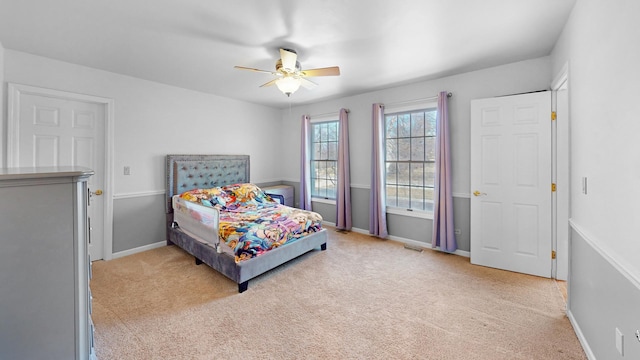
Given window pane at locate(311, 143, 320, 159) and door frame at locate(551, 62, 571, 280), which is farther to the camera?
window pane at locate(311, 143, 320, 159)

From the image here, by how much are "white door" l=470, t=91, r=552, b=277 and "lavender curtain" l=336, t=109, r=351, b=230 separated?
6.56ft

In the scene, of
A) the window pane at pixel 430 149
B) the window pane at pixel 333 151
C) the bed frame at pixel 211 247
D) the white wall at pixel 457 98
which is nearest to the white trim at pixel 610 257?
the white wall at pixel 457 98

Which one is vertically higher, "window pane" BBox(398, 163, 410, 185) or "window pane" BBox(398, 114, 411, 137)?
"window pane" BBox(398, 114, 411, 137)

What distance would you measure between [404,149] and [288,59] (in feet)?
7.89

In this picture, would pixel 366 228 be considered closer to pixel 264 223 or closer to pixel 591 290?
pixel 264 223

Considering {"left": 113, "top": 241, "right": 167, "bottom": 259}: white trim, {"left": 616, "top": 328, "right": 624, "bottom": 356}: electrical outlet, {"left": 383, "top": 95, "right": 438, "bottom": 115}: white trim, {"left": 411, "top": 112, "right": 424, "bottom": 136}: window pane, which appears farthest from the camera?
{"left": 411, "top": 112, "right": 424, "bottom": 136}: window pane

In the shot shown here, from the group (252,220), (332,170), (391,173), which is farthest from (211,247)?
(391,173)

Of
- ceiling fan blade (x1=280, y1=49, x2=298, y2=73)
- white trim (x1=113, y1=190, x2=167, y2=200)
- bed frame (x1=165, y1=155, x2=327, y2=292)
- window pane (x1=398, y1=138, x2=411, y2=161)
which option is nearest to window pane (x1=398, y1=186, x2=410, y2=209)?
window pane (x1=398, y1=138, x2=411, y2=161)

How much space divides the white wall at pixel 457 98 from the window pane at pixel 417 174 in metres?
0.49

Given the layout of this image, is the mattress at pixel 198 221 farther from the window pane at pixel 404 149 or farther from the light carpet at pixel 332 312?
the window pane at pixel 404 149

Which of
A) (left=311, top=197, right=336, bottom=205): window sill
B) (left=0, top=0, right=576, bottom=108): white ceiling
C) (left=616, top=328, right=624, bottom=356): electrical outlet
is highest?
(left=0, top=0, right=576, bottom=108): white ceiling

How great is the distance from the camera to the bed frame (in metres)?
2.63

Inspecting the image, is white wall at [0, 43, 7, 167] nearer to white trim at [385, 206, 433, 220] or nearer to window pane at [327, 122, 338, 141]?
window pane at [327, 122, 338, 141]

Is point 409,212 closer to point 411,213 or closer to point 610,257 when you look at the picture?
point 411,213
